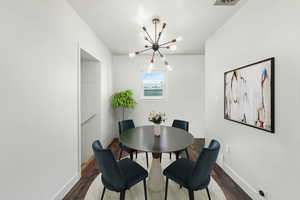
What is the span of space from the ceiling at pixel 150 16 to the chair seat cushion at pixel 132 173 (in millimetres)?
2180

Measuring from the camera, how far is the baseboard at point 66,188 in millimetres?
1729

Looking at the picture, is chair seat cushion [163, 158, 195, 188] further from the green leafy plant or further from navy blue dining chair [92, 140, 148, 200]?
the green leafy plant

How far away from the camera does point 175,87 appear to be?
439 cm

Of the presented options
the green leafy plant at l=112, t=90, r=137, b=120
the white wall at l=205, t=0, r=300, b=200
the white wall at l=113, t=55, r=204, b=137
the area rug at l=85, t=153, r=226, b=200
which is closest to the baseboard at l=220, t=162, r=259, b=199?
the white wall at l=205, t=0, r=300, b=200

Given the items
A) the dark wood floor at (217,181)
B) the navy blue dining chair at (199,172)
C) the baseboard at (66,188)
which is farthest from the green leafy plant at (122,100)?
the navy blue dining chair at (199,172)

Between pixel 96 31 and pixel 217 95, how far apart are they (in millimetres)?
2786

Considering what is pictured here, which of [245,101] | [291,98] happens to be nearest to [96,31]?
[245,101]

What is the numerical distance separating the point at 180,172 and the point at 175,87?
3.09m

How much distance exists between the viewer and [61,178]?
71.1 inches

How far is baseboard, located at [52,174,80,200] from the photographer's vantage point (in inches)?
68.1

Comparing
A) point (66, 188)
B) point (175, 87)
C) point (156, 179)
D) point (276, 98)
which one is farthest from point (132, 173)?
point (175, 87)

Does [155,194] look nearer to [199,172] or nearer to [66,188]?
[199,172]

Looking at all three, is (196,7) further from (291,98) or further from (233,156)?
(233,156)

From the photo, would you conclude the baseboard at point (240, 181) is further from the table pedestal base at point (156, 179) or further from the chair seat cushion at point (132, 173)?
the chair seat cushion at point (132, 173)
